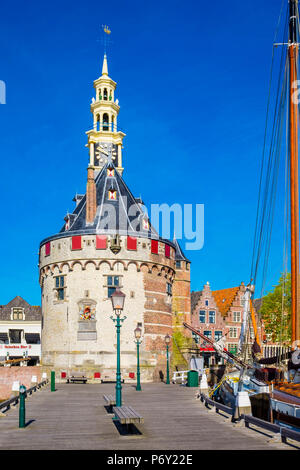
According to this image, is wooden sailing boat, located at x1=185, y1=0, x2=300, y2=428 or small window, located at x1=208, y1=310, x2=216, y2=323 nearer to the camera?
wooden sailing boat, located at x1=185, y1=0, x2=300, y2=428

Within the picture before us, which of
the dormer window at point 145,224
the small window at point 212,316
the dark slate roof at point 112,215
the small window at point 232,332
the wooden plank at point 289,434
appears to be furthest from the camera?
the small window at point 232,332

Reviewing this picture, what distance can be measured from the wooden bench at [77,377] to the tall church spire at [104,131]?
22.1 metres

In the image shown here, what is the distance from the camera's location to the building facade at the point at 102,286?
1614 inches

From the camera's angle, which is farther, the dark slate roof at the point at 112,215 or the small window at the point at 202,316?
the small window at the point at 202,316

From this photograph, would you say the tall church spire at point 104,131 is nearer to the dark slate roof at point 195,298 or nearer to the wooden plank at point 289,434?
the dark slate roof at point 195,298

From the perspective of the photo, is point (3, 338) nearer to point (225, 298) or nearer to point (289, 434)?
point (225, 298)

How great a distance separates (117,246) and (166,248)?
6.10 meters

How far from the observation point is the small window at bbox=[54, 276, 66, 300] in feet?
140

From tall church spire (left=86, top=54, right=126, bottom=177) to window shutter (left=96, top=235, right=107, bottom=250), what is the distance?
1378cm

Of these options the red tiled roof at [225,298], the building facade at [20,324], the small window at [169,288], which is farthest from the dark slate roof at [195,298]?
the building facade at [20,324]

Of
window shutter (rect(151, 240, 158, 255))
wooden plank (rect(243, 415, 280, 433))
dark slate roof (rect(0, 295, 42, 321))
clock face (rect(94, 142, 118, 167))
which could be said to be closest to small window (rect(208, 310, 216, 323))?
dark slate roof (rect(0, 295, 42, 321))

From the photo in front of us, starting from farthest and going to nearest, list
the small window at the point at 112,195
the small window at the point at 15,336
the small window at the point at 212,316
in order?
the small window at the point at 212,316, the small window at the point at 15,336, the small window at the point at 112,195

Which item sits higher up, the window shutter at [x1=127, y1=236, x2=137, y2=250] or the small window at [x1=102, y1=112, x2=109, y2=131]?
the small window at [x1=102, y1=112, x2=109, y2=131]

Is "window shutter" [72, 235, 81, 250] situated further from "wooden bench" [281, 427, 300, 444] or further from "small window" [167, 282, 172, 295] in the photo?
"wooden bench" [281, 427, 300, 444]
